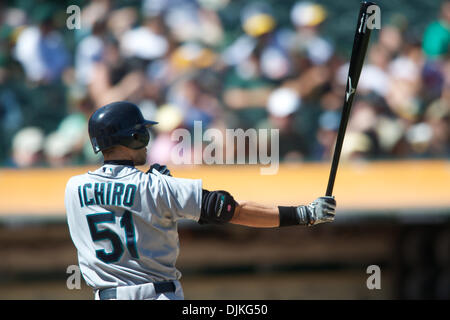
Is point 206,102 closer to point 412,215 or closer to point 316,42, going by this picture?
point 316,42

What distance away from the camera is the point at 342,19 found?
354 inches

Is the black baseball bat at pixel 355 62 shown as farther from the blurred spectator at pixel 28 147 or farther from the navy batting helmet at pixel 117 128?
the blurred spectator at pixel 28 147

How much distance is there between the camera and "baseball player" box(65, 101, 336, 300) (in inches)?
131

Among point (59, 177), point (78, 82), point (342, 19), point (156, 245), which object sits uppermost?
point (342, 19)

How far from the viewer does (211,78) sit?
7.79 meters

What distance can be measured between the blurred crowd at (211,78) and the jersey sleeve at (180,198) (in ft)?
11.9

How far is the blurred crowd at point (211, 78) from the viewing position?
728 cm

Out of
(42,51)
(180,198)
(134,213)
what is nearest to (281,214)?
(180,198)

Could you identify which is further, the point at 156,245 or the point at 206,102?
Answer: the point at 206,102

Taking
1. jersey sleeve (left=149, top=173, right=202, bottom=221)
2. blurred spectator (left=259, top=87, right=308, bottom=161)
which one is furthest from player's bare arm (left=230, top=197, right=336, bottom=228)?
blurred spectator (left=259, top=87, right=308, bottom=161)

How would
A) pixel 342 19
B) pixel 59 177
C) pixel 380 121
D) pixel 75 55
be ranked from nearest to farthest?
pixel 59 177, pixel 380 121, pixel 75 55, pixel 342 19

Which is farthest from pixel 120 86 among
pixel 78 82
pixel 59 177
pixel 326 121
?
pixel 326 121

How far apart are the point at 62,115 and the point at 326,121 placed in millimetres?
2726

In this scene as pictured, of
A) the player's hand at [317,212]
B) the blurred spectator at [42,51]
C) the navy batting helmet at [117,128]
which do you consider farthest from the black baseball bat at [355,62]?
the blurred spectator at [42,51]
